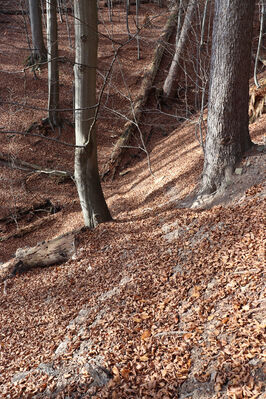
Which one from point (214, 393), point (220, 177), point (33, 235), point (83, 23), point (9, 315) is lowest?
point (33, 235)

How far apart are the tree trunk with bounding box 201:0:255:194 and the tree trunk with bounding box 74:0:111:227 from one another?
192 centimetres

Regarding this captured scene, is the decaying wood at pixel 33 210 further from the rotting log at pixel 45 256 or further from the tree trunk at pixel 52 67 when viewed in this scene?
the tree trunk at pixel 52 67

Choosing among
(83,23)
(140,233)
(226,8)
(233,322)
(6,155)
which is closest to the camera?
(233,322)

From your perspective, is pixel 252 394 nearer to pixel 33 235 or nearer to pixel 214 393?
pixel 214 393

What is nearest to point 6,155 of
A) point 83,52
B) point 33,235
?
point 33,235

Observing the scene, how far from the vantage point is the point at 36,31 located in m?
15.3

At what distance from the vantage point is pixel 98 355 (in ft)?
10.6

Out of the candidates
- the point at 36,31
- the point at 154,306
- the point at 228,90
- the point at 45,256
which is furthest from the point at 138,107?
the point at 154,306

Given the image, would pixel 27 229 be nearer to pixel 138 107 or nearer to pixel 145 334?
pixel 138 107

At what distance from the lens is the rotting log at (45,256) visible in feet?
19.5

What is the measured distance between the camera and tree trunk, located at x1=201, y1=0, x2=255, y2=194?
4.63 m

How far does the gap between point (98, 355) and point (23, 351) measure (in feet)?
3.86

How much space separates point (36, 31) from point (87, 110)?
39.0ft

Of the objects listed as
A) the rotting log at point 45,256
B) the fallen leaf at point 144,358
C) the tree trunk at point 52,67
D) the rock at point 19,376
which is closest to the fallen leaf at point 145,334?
the fallen leaf at point 144,358
